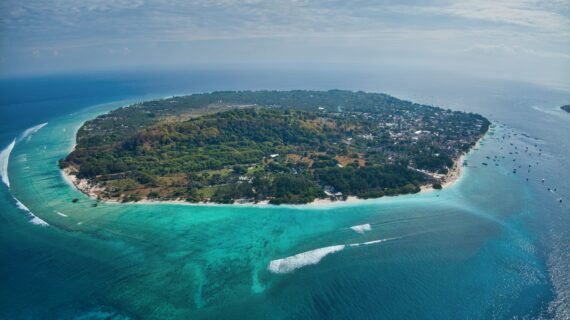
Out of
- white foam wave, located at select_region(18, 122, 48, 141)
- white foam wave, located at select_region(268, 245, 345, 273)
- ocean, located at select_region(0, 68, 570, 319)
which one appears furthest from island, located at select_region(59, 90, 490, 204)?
white foam wave, located at select_region(268, 245, 345, 273)

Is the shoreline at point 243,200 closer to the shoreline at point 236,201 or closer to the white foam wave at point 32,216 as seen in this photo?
the shoreline at point 236,201

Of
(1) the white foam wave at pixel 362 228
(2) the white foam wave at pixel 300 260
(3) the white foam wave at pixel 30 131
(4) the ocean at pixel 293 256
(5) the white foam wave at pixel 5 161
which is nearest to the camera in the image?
(4) the ocean at pixel 293 256

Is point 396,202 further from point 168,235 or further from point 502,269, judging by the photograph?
point 168,235

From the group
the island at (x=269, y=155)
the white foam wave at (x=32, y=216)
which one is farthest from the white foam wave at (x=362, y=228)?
the white foam wave at (x=32, y=216)

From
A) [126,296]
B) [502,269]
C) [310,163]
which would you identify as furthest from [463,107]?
[126,296]

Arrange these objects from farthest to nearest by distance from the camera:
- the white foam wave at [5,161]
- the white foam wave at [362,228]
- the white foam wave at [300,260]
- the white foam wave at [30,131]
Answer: the white foam wave at [30,131], the white foam wave at [5,161], the white foam wave at [362,228], the white foam wave at [300,260]

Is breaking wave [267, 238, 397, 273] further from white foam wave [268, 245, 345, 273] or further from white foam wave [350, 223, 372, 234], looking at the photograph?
white foam wave [350, 223, 372, 234]
